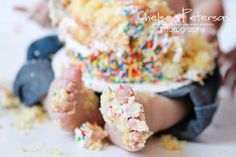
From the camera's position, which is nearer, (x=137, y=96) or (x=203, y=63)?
(x=137, y=96)

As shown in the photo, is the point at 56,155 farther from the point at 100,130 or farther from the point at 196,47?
the point at 196,47

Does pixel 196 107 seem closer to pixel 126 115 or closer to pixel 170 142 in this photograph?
pixel 170 142

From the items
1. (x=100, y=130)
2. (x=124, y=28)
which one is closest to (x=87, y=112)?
(x=100, y=130)

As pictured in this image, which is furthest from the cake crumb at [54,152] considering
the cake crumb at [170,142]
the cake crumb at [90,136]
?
the cake crumb at [170,142]

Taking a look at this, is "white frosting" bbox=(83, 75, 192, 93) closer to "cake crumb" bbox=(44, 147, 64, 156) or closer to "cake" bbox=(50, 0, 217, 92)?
"cake" bbox=(50, 0, 217, 92)

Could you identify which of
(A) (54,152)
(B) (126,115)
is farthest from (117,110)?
(A) (54,152)

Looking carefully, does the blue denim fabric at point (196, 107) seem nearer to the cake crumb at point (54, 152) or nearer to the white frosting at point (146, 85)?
the white frosting at point (146, 85)

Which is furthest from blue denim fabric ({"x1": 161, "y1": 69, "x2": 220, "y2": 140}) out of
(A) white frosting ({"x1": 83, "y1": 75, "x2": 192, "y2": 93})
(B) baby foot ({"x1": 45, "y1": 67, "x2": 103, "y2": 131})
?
(B) baby foot ({"x1": 45, "y1": 67, "x2": 103, "y2": 131})
